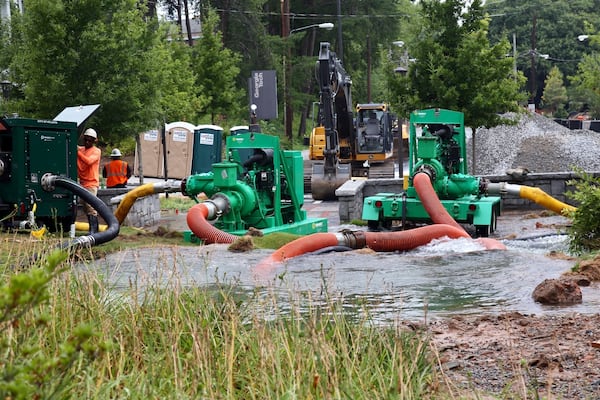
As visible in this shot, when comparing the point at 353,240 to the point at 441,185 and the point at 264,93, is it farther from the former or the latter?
the point at 264,93

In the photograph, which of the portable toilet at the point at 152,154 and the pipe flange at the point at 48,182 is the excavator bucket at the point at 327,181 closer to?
the portable toilet at the point at 152,154

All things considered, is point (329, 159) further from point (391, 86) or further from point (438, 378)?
point (438, 378)

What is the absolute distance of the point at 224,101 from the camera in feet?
137

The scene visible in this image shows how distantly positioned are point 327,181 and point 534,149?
14307mm

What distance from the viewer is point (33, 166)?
14234 mm

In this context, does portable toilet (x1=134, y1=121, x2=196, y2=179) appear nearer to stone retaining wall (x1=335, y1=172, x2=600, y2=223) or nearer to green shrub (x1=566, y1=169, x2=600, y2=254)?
stone retaining wall (x1=335, y1=172, x2=600, y2=223)

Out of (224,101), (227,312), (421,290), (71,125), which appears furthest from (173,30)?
(227,312)

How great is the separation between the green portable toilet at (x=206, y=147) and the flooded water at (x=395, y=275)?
1623 centimetres

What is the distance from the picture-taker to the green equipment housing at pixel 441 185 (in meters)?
18.2

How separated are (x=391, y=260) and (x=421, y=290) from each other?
2.95m

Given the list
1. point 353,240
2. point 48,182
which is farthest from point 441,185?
point 48,182

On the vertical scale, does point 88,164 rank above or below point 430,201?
above

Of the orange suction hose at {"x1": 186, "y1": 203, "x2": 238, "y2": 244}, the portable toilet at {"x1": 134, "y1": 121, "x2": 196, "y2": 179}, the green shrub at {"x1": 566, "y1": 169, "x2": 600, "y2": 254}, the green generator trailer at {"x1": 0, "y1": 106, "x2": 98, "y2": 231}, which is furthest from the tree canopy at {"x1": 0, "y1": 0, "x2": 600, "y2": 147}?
the green generator trailer at {"x1": 0, "y1": 106, "x2": 98, "y2": 231}

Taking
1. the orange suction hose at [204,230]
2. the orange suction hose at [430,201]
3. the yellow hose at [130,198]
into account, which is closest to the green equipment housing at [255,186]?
the orange suction hose at [204,230]
